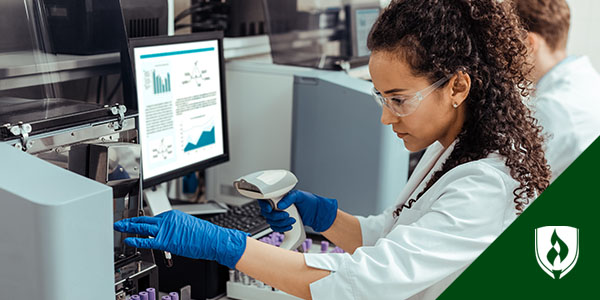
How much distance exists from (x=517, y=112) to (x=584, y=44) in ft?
12.0

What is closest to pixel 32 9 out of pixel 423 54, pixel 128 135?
pixel 128 135

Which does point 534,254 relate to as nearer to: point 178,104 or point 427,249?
point 427,249

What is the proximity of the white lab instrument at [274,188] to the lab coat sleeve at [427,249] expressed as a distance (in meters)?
0.20

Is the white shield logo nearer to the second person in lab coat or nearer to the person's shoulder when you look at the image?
the person's shoulder

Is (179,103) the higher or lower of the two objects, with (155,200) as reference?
higher

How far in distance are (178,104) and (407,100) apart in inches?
27.6

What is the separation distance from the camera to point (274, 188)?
1299mm

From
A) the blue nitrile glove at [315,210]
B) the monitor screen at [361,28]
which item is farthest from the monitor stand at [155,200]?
the monitor screen at [361,28]

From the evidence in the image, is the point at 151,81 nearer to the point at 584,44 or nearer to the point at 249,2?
the point at 249,2

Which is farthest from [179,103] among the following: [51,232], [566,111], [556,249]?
[566,111]

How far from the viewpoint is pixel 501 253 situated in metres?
0.95

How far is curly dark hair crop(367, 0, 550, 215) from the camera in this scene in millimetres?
1146

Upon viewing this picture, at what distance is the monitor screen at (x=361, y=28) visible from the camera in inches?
90.4

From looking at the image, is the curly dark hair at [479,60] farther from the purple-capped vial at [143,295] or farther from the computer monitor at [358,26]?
the computer monitor at [358,26]
